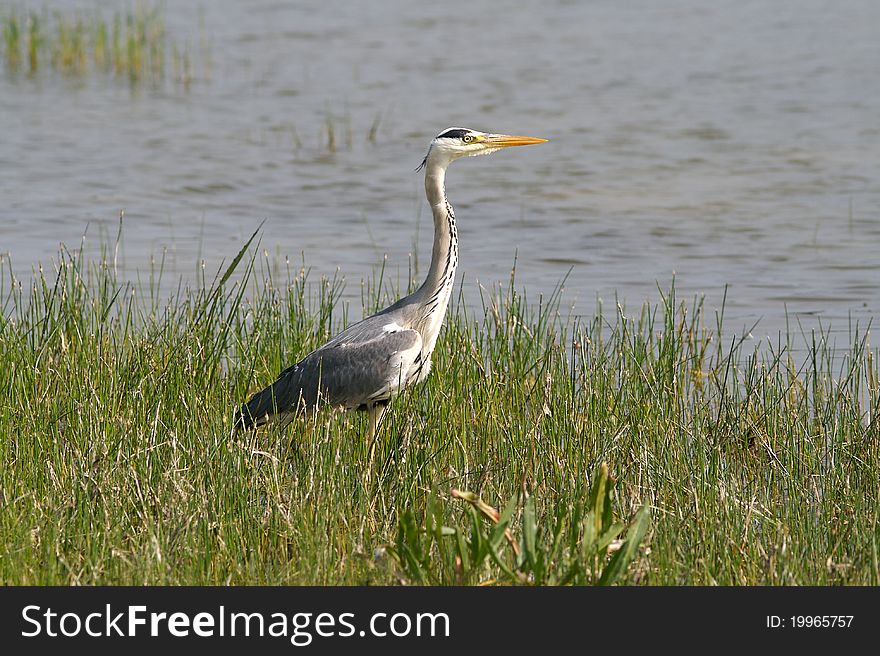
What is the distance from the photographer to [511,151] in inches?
568

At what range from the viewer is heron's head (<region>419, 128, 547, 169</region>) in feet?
19.4

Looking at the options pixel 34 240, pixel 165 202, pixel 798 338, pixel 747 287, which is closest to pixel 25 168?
pixel 165 202

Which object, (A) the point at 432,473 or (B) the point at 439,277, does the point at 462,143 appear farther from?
(A) the point at 432,473

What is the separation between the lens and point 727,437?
17.6 ft

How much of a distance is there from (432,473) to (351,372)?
2.76 feet

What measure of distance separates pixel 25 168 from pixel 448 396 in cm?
852

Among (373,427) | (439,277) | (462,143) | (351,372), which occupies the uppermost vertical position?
(462,143)

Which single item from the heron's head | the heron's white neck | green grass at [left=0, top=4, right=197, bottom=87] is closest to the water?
green grass at [left=0, top=4, right=197, bottom=87]

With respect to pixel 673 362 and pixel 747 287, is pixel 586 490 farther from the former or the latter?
pixel 747 287

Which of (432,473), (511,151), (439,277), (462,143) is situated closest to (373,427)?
(432,473)

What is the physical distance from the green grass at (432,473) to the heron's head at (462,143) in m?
0.75

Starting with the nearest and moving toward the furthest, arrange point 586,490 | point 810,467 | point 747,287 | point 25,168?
point 586,490
point 810,467
point 747,287
point 25,168

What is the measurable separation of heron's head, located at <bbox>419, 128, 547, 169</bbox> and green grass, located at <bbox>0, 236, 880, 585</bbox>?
749 millimetres

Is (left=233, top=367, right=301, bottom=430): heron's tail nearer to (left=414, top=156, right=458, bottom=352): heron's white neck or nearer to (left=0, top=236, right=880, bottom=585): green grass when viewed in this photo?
(left=0, top=236, right=880, bottom=585): green grass
